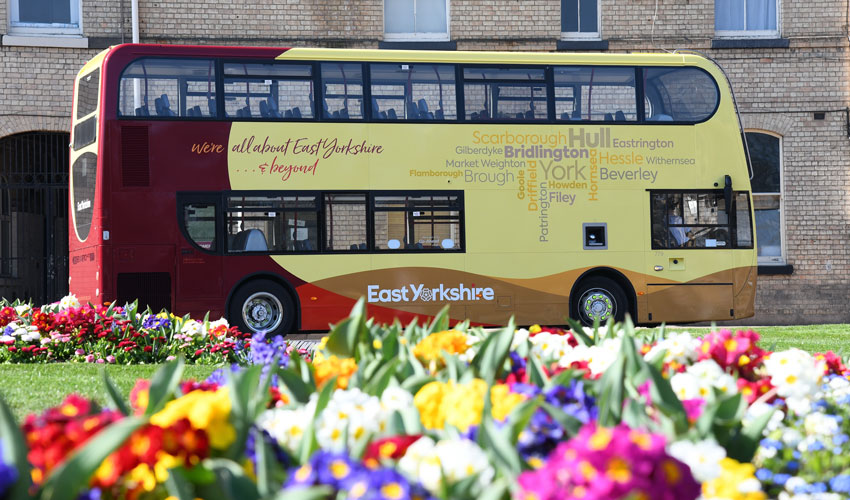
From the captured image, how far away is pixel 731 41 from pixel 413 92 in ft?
26.7

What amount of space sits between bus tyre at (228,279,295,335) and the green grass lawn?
13.7 feet

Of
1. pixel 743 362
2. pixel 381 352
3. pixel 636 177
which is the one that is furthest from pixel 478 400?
pixel 636 177

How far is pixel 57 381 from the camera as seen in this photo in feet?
23.3

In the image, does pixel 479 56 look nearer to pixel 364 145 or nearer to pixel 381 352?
pixel 364 145

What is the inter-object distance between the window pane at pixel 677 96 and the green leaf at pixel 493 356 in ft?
36.8

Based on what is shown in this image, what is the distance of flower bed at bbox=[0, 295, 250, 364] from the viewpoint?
30.0 ft

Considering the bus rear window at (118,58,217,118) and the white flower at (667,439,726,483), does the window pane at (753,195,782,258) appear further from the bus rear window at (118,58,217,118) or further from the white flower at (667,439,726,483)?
the white flower at (667,439,726,483)

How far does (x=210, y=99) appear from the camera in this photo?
12.7 m

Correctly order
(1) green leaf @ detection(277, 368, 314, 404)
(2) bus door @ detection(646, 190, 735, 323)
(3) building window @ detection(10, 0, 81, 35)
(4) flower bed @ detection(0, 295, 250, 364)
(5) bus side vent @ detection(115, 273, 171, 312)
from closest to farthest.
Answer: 1. (1) green leaf @ detection(277, 368, 314, 404)
2. (4) flower bed @ detection(0, 295, 250, 364)
3. (5) bus side vent @ detection(115, 273, 171, 312)
4. (2) bus door @ detection(646, 190, 735, 323)
5. (3) building window @ detection(10, 0, 81, 35)

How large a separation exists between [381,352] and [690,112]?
36.9ft

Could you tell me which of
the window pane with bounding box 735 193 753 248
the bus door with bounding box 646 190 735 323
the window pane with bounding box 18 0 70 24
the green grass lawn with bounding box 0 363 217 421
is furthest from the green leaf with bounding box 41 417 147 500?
the window pane with bounding box 18 0 70 24

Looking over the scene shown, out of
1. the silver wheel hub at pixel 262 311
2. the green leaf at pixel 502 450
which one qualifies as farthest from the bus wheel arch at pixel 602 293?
the green leaf at pixel 502 450

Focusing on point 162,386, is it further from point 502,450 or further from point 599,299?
point 599,299

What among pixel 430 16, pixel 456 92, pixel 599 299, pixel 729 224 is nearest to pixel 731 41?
pixel 430 16
